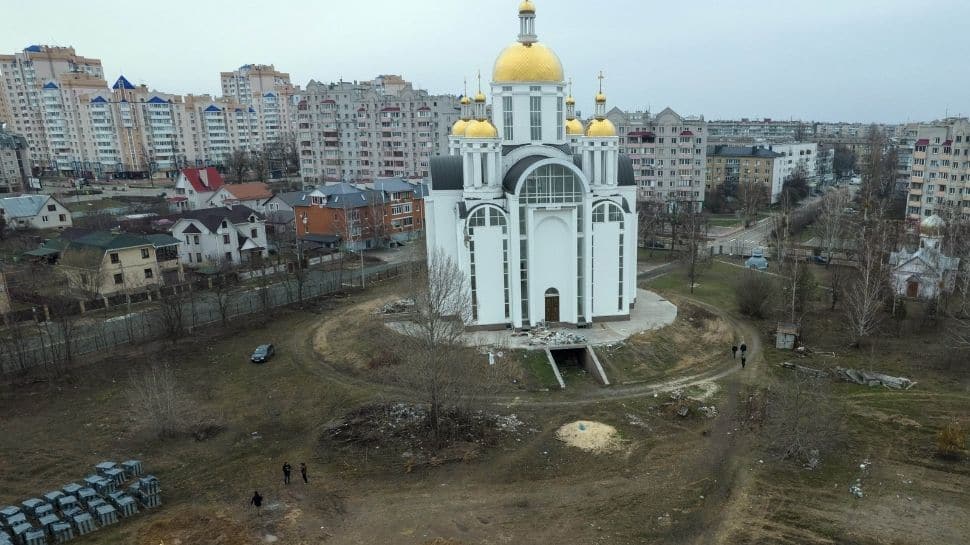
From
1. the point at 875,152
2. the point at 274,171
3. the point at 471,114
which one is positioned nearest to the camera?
the point at 471,114

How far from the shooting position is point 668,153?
76312 mm

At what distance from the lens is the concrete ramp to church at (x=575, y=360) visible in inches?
→ 1140

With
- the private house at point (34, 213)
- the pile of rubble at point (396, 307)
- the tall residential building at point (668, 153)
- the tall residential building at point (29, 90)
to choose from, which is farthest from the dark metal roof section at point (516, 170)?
the tall residential building at point (29, 90)

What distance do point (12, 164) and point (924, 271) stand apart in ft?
361

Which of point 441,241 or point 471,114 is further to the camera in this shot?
point 471,114

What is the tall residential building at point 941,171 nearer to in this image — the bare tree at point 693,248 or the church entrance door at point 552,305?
the bare tree at point 693,248

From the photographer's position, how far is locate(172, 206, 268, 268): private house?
50.0 metres

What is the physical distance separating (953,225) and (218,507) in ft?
167

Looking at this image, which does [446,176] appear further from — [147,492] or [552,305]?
[147,492]

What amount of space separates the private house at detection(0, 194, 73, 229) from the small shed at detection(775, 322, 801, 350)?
6589 centimetres

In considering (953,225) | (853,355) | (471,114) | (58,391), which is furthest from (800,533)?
(953,225)

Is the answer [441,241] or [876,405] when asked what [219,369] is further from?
[876,405]

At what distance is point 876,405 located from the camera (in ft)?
83.4

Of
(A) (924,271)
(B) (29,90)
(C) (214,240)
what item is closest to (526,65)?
(A) (924,271)
